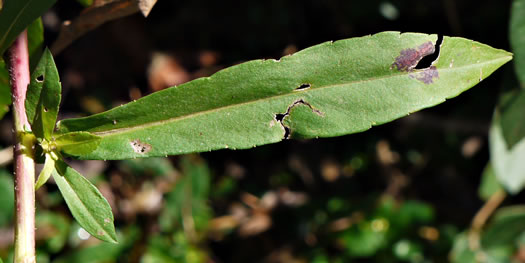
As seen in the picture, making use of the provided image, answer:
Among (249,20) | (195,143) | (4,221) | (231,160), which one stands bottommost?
(195,143)

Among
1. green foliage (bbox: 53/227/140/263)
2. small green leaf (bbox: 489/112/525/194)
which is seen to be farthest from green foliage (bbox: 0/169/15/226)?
small green leaf (bbox: 489/112/525/194)

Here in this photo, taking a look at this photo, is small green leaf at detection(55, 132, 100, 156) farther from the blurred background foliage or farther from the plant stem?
the blurred background foliage

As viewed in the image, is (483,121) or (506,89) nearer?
(506,89)

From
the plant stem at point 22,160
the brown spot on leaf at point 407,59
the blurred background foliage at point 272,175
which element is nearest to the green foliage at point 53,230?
the blurred background foliage at point 272,175

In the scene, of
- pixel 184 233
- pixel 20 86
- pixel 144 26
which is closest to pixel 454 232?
pixel 184 233

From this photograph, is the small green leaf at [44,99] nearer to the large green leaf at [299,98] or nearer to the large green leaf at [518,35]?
the large green leaf at [299,98]

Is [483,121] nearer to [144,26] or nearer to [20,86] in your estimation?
[144,26]

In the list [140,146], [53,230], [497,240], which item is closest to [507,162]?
[497,240]

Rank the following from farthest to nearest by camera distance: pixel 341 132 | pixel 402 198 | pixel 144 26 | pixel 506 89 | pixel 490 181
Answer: pixel 402 198 → pixel 144 26 → pixel 490 181 → pixel 506 89 → pixel 341 132
